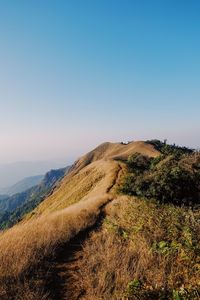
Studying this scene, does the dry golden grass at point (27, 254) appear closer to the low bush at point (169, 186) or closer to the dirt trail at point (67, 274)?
the dirt trail at point (67, 274)

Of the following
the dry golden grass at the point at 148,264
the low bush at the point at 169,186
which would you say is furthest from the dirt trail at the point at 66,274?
the low bush at the point at 169,186

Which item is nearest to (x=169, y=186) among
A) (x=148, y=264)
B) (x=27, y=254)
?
(x=27, y=254)

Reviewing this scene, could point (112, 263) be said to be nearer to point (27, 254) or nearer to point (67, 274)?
point (67, 274)

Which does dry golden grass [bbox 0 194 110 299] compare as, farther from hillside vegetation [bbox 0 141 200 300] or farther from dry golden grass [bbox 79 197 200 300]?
dry golden grass [bbox 79 197 200 300]

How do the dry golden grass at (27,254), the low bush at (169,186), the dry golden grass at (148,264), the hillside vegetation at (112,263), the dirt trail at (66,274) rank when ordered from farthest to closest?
the low bush at (169,186) < the dirt trail at (66,274) < the dry golden grass at (27,254) < the hillside vegetation at (112,263) < the dry golden grass at (148,264)

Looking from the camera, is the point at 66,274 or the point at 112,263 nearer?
the point at 112,263

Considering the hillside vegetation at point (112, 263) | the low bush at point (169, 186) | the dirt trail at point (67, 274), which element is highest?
the hillside vegetation at point (112, 263)

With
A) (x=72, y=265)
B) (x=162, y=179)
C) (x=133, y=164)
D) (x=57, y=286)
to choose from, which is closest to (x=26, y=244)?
(x=72, y=265)

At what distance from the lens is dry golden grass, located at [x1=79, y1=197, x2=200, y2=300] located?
6246 mm

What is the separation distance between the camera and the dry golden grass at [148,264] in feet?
20.5

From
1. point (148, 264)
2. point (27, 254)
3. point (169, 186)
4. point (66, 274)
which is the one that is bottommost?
point (169, 186)

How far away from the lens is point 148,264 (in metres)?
7.54

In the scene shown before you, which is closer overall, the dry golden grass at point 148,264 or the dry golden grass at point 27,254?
the dry golden grass at point 148,264

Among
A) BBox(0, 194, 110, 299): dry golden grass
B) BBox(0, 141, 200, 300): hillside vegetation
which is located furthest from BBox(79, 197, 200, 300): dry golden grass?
BBox(0, 194, 110, 299): dry golden grass
